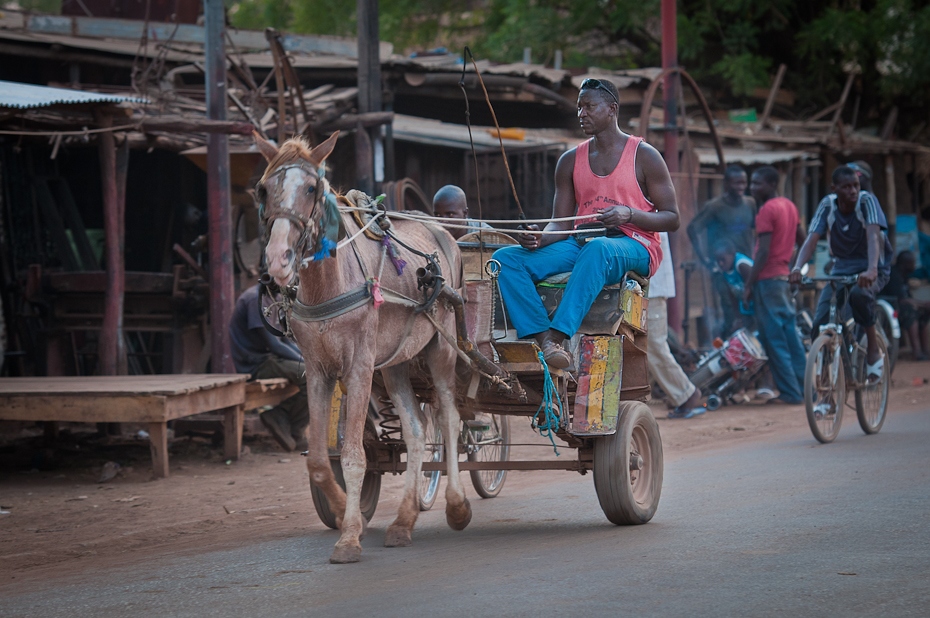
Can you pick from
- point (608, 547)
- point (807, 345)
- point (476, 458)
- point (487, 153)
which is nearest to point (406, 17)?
point (487, 153)

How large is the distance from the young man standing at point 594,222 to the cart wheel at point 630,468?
581 mm

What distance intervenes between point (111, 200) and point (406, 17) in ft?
49.1

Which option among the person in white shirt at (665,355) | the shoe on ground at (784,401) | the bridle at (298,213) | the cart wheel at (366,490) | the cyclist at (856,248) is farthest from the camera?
the shoe on ground at (784,401)

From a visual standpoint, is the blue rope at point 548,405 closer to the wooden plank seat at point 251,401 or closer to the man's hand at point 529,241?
the man's hand at point 529,241

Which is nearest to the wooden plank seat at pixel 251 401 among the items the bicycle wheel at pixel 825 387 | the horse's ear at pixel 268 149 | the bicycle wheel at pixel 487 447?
Result: the bicycle wheel at pixel 487 447

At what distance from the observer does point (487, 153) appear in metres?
14.9

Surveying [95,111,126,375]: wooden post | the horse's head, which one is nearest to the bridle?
the horse's head

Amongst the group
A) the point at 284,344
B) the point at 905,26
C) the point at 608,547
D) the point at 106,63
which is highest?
the point at 905,26

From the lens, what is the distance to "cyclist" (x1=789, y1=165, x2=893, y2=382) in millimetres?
9789

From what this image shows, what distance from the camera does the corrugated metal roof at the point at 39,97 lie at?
869 cm

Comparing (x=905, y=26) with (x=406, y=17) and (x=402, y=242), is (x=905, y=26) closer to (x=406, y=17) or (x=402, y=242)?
(x=406, y=17)

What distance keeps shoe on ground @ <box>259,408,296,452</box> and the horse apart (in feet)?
13.2

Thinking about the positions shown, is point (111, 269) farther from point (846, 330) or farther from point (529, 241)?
point (846, 330)

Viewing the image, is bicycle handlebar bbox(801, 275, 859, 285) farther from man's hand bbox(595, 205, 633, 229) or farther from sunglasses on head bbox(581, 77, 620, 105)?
man's hand bbox(595, 205, 633, 229)
